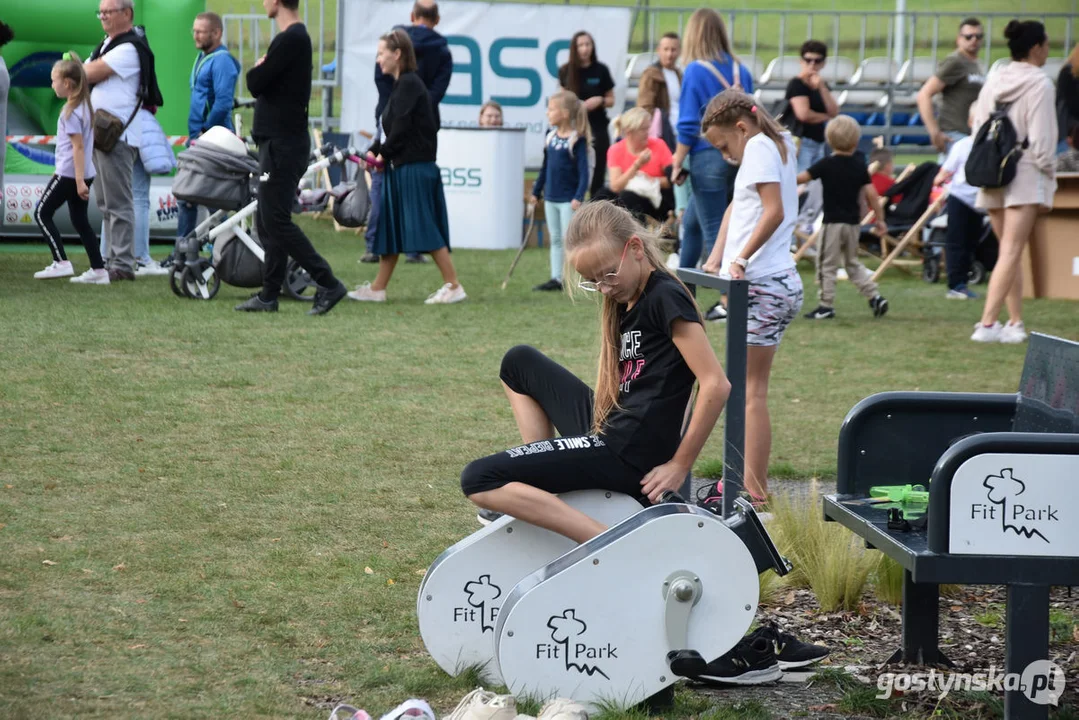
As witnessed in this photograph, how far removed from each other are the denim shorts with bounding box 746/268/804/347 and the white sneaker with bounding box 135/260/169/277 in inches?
320

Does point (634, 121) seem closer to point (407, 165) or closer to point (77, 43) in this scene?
point (407, 165)

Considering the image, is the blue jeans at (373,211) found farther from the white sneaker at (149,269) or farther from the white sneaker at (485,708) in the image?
the white sneaker at (485,708)

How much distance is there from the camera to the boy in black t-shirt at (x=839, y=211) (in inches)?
425

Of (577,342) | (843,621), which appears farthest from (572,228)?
(577,342)

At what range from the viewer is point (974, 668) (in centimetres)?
368

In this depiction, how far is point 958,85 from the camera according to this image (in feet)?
45.4

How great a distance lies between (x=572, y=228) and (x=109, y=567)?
71.0 inches

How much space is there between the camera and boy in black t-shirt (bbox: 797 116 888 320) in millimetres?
10797

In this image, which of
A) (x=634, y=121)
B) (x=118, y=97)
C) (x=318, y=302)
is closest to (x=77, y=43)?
(x=118, y=97)

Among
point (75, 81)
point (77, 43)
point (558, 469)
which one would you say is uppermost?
point (77, 43)

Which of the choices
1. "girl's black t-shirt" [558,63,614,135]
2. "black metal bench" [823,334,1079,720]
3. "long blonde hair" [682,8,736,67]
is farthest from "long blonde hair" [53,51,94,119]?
"black metal bench" [823,334,1079,720]

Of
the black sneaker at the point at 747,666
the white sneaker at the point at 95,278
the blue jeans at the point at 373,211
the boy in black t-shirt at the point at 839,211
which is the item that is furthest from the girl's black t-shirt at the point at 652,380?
the blue jeans at the point at 373,211

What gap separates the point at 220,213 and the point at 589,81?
16.7ft

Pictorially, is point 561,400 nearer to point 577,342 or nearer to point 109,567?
point 109,567
